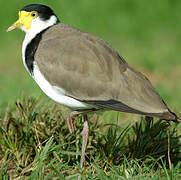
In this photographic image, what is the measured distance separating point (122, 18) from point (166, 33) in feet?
3.54

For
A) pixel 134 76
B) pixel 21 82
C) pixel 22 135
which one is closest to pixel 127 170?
pixel 134 76

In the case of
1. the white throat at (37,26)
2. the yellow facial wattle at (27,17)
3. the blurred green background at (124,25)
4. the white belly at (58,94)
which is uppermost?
the blurred green background at (124,25)

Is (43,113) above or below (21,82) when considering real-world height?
below

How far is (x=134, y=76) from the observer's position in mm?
3439

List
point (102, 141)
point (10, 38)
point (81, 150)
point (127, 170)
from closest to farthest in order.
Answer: point (127, 170)
point (81, 150)
point (102, 141)
point (10, 38)

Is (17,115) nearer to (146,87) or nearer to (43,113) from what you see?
(43,113)

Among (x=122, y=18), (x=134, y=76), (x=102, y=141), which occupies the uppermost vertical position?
(x=122, y=18)

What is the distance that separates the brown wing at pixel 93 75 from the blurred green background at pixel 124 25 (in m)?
4.28

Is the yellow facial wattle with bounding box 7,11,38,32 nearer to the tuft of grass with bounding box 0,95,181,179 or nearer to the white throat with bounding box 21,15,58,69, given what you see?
the white throat with bounding box 21,15,58,69

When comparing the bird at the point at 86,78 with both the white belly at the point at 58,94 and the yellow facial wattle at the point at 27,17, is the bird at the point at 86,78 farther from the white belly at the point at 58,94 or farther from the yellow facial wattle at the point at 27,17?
the yellow facial wattle at the point at 27,17

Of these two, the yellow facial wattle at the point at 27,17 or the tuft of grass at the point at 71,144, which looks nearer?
the tuft of grass at the point at 71,144

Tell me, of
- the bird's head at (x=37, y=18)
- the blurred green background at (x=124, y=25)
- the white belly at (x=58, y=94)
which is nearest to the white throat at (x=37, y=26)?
the bird's head at (x=37, y=18)

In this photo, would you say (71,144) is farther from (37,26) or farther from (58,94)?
(37,26)

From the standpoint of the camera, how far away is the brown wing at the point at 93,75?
3279 millimetres
